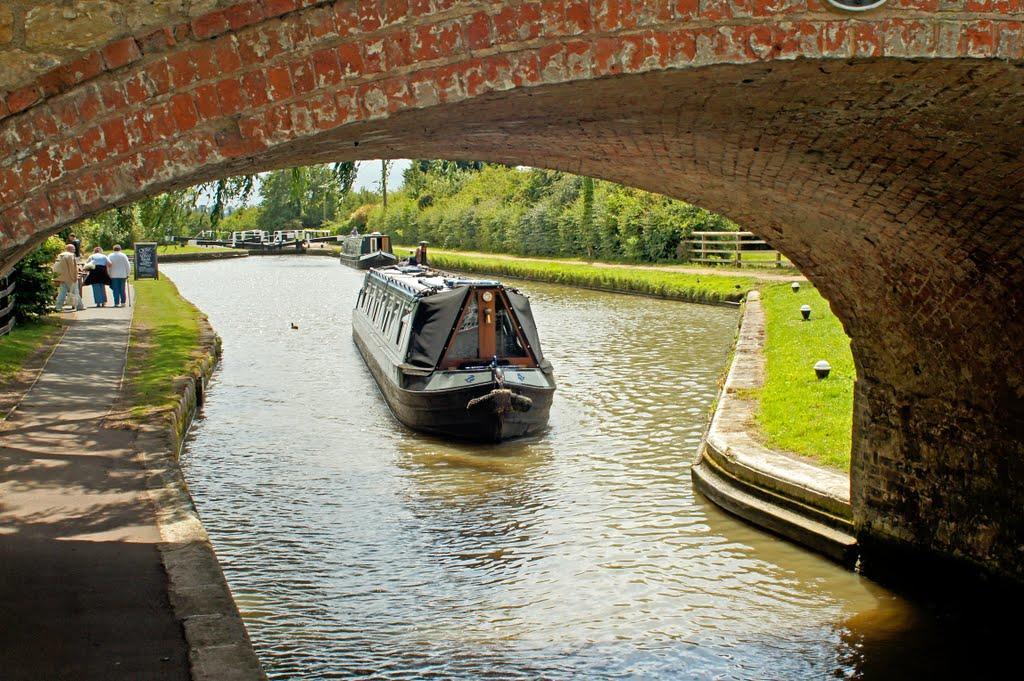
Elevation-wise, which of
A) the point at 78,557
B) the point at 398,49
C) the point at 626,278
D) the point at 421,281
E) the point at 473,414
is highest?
the point at 398,49

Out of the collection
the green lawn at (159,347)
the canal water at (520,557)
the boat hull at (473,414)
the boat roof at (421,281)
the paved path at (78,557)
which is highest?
the boat roof at (421,281)

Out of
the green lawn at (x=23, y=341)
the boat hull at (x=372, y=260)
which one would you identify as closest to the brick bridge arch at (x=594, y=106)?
the green lawn at (x=23, y=341)

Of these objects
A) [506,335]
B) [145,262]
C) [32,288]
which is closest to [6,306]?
[32,288]

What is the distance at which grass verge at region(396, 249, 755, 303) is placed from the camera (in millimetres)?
26156

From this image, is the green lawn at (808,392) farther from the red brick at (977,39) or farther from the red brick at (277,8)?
the red brick at (277,8)

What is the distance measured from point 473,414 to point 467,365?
1.09 metres

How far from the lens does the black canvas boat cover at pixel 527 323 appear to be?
555 inches

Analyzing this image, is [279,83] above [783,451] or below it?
above

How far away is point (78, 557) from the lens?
22.1 ft

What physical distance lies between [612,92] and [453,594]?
5001 millimetres

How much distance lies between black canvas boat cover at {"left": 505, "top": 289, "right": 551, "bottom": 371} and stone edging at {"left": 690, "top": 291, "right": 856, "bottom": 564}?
3.07 m

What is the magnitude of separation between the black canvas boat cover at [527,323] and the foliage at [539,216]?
1223 cm

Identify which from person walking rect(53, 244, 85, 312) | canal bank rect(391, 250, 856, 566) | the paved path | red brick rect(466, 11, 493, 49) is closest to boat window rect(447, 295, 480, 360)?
canal bank rect(391, 250, 856, 566)

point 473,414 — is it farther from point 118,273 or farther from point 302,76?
point 118,273
